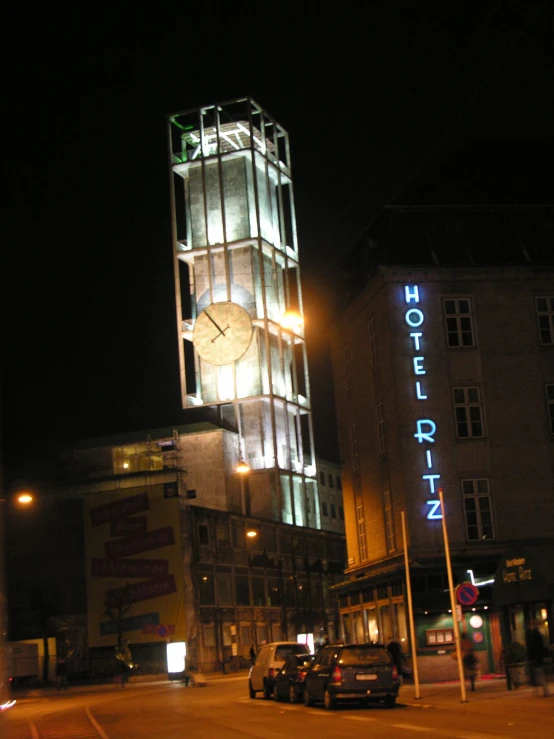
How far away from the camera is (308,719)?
22.7 meters

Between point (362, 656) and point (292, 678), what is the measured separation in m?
5.52

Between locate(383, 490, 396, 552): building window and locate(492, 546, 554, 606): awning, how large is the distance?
857cm

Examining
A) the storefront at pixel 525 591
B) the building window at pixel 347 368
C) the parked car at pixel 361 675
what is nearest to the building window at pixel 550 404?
the storefront at pixel 525 591

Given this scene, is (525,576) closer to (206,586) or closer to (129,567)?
(206,586)

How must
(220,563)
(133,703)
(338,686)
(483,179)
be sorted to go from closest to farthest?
(338,686), (133,703), (483,179), (220,563)

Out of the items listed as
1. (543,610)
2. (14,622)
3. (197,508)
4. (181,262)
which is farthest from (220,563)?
(543,610)

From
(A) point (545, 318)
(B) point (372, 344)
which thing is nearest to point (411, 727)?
(A) point (545, 318)

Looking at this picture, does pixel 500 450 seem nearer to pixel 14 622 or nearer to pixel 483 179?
pixel 483 179

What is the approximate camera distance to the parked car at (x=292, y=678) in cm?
2950

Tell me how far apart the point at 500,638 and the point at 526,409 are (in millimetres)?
8688

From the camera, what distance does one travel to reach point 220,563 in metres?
69.9

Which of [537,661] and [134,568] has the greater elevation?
[134,568]

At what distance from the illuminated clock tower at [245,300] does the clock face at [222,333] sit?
82 millimetres

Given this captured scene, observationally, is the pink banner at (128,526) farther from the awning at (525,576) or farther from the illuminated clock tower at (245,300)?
the awning at (525,576)
